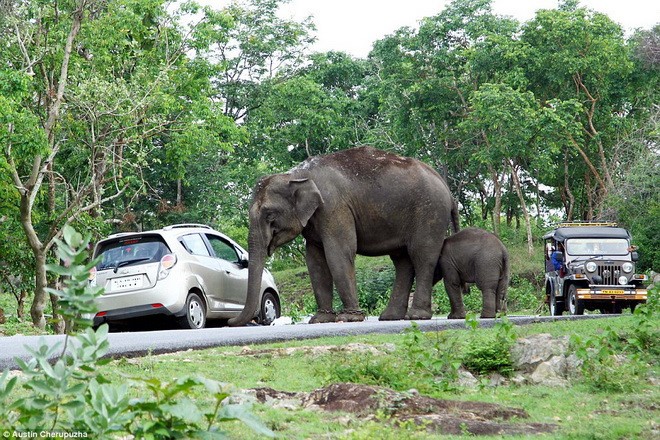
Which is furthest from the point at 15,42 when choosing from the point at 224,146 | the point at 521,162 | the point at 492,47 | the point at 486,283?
the point at 521,162

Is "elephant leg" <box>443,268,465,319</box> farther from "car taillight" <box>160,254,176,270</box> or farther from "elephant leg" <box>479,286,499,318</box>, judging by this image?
"car taillight" <box>160,254,176,270</box>

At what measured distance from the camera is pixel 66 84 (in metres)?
26.7

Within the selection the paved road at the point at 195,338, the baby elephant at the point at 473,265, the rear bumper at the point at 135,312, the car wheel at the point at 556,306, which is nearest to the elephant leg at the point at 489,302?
the baby elephant at the point at 473,265

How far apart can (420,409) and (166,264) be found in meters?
9.48

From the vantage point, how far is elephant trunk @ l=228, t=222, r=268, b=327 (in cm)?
1672

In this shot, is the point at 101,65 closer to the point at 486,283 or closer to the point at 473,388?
the point at 486,283

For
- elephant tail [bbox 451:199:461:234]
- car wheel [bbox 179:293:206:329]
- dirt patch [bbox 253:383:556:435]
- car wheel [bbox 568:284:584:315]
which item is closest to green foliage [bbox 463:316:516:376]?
dirt patch [bbox 253:383:556:435]

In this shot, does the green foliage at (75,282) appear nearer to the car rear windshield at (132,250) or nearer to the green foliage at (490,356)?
the green foliage at (490,356)

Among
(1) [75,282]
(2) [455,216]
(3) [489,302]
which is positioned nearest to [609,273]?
Answer: (2) [455,216]

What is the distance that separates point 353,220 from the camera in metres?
18.0

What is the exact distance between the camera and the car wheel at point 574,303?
24266 millimetres

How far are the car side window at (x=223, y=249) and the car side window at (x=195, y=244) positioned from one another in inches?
17.8

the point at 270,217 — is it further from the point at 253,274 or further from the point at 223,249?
the point at 223,249

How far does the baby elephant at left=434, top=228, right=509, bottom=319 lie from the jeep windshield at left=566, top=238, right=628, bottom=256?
6591mm
